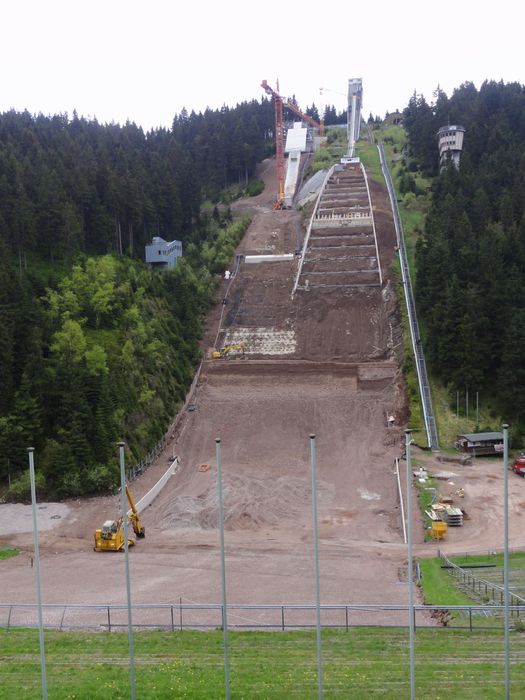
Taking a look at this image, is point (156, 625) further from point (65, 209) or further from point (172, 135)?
point (172, 135)

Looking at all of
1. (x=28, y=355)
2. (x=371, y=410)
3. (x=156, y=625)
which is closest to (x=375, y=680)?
(x=156, y=625)

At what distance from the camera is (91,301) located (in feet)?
160

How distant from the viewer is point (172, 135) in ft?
441

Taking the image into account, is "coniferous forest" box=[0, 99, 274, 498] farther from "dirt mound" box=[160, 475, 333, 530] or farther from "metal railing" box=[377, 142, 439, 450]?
"metal railing" box=[377, 142, 439, 450]

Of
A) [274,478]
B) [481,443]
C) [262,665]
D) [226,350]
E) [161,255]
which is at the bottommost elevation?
[274,478]

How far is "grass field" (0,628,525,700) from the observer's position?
16.2m

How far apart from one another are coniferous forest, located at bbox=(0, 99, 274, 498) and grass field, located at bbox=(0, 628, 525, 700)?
18439mm

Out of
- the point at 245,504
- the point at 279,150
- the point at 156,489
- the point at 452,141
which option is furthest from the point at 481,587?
the point at 279,150

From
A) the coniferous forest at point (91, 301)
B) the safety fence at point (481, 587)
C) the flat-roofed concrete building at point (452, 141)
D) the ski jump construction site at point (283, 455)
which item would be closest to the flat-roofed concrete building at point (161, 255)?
the coniferous forest at point (91, 301)

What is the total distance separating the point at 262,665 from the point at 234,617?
194 inches

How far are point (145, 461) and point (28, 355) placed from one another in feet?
30.5

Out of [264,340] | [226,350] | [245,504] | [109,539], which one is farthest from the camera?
[264,340]

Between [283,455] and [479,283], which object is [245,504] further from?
[479,283]

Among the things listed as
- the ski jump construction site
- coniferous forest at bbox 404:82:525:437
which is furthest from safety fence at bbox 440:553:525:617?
coniferous forest at bbox 404:82:525:437
